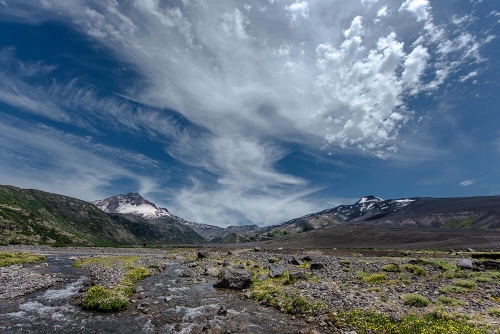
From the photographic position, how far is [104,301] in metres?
20.0

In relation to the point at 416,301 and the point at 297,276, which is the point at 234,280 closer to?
the point at 297,276

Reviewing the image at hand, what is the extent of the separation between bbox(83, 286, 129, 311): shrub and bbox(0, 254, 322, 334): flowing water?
1.79 ft

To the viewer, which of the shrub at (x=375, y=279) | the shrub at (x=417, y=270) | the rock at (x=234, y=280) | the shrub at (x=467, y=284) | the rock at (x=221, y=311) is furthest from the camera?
the shrub at (x=417, y=270)

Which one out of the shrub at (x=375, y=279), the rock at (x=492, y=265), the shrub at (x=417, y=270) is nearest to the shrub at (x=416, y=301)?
the shrub at (x=375, y=279)

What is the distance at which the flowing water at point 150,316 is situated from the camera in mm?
16719

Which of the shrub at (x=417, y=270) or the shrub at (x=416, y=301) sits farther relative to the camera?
the shrub at (x=417, y=270)

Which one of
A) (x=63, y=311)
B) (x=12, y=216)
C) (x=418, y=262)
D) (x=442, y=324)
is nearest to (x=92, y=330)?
(x=63, y=311)

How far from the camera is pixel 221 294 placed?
1064 inches

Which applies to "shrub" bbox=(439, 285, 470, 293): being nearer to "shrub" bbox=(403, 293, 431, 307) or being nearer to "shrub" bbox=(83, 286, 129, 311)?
"shrub" bbox=(403, 293, 431, 307)

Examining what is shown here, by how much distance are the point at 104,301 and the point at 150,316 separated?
3930 millimetres

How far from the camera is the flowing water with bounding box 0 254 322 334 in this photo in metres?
16.7

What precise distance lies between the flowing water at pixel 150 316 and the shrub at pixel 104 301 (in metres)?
0.54

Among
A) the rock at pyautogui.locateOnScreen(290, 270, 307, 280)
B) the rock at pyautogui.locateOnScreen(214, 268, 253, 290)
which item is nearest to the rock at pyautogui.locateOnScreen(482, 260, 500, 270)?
the rock at pyautogui.locateOnScreen(290, 270, 307, 280)

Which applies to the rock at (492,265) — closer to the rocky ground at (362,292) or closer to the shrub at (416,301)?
the rocky ground at (362,292)
